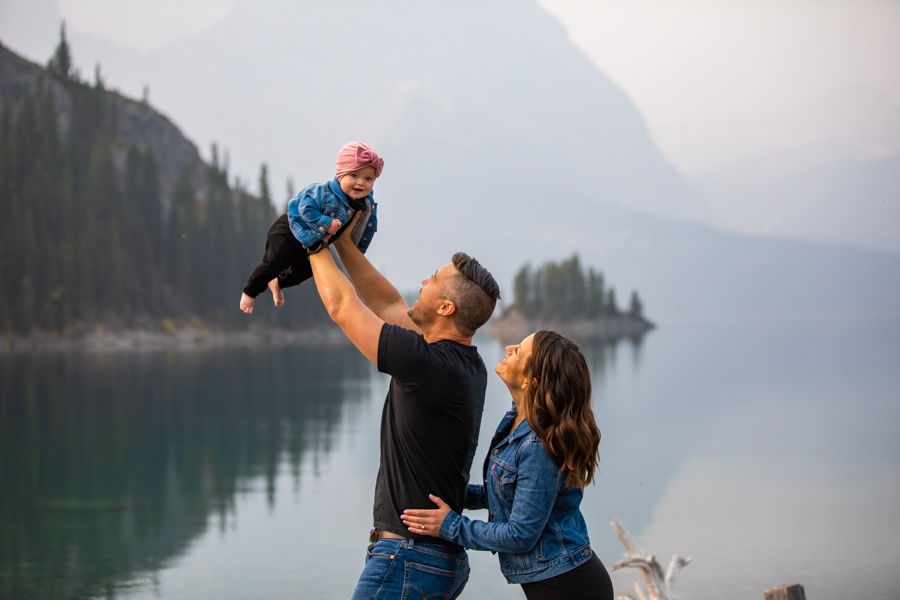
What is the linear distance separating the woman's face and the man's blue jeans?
622 millimetres

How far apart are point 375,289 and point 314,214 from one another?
489 mm

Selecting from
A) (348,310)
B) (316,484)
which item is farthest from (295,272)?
(316,484)

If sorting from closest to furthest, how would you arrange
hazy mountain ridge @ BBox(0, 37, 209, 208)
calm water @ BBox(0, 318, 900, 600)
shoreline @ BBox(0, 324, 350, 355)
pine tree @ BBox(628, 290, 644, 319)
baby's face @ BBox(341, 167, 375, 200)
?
baby's face @ BBox(341, 167, 375, 200) → calm water @ BBox(0, 318, 900, 600) → shoreline @ BBox(0, 324, 350, 355) → hazy mountain ridge @ BBox(0, 37, 209, 208) → pine tree @ BBox(628, 290, 644, 319)

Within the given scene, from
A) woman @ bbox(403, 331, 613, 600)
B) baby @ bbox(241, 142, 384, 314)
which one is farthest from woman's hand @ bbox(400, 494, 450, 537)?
baby @ bbox(241, 142, 384, 314)

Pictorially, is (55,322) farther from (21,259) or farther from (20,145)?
(20,145)

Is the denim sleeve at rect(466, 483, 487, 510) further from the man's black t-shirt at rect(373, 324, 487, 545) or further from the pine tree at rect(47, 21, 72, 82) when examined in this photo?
the pine tree at rect(47, 21, 72, 82)

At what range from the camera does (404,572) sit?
2.67 metres

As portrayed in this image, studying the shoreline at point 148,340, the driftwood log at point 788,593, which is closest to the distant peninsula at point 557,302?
the shoreline at point 148,340

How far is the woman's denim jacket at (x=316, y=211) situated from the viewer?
2816 millimetres

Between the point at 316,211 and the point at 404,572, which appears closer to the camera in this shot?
the point at 404,572

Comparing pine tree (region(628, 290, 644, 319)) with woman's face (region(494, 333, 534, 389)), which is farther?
pine tree (region(628, 290, 644, 319))

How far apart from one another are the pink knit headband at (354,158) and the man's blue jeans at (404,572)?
1.37m

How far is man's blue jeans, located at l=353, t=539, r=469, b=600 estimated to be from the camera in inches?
104

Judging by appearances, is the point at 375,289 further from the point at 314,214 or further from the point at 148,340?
the point at 148,340
